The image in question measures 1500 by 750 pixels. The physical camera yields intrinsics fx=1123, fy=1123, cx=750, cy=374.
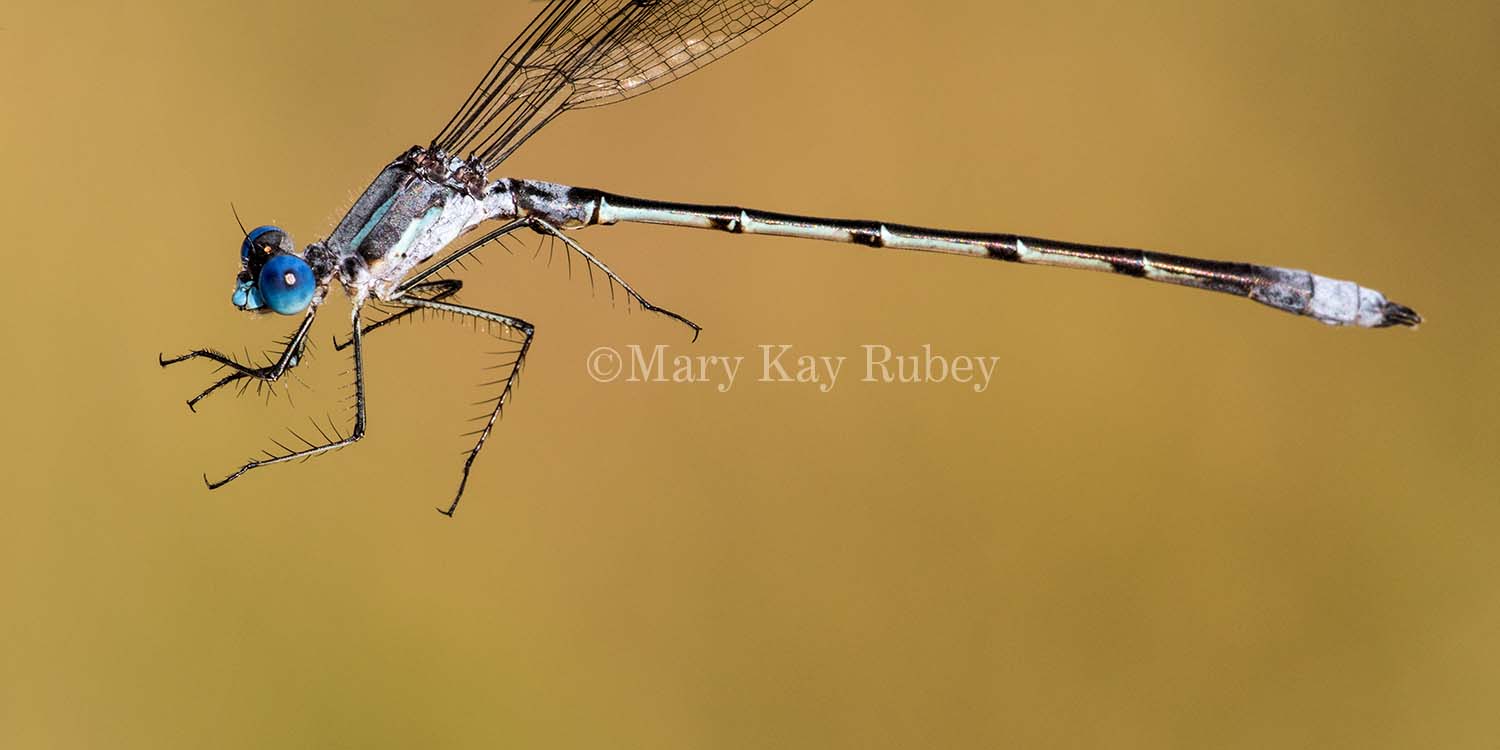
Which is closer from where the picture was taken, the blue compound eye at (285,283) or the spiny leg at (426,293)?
the blue compound eye at (285,283)

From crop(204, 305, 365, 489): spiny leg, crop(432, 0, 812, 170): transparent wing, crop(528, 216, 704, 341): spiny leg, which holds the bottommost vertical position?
crop(204, 305, 365, 489): spiny leg

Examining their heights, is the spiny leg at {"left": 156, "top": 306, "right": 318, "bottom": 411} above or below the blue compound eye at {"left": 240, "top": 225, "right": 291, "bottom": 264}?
below

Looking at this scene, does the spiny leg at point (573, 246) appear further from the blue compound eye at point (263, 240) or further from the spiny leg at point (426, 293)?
the blue compound eye at point (263, 240)

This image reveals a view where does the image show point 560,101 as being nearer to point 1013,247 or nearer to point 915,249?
point 915,249

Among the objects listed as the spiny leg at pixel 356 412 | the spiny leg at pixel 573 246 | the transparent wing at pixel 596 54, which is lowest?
the spiny leg at pixel 356 412

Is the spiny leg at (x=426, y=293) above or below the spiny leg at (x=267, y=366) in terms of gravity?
above

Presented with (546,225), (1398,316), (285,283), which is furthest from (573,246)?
(1398,316)

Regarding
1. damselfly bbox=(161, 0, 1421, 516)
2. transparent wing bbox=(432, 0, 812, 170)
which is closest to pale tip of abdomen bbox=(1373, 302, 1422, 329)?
damselfly bbox=(161, 0, 1421, 516)

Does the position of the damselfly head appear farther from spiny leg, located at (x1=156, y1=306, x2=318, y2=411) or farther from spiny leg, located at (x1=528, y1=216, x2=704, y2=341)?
spiny leg, located at (x1=528, y1=216, x2=704, y2=341)

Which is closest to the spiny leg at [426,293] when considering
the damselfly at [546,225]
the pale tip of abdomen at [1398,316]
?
the damselfly at [546,225]
